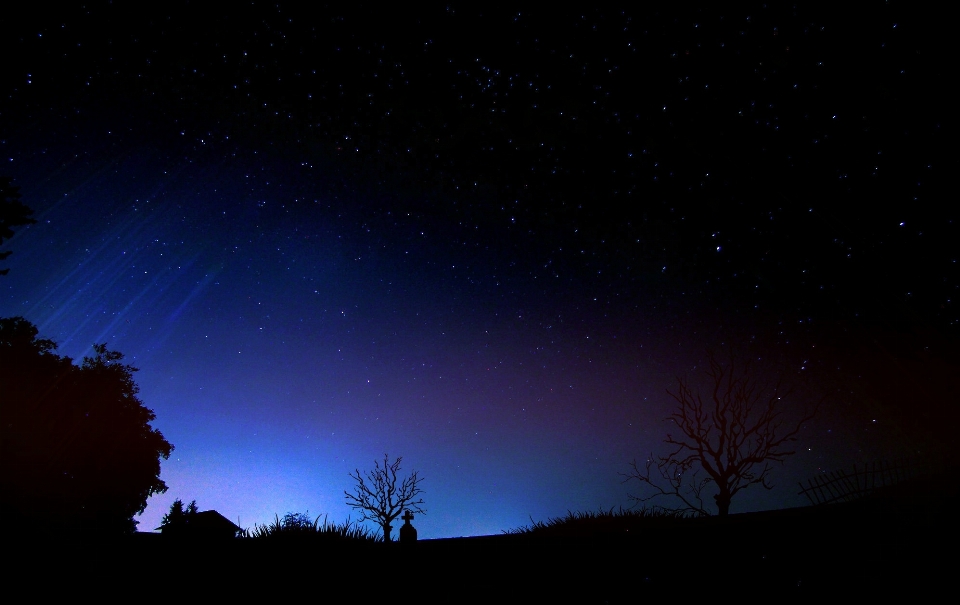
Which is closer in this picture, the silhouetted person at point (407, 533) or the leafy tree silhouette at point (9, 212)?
the silhouetted person at point (407, 533)

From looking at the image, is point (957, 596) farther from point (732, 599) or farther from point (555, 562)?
point (555, 562)

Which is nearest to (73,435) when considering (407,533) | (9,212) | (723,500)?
(9,212)

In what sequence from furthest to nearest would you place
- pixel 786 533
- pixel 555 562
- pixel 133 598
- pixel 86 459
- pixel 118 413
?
pixel 118 413 → pixel 86 459 → pixel 786 533 → pixel 555 562 → pixel 133 598

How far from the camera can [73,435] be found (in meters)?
18.8

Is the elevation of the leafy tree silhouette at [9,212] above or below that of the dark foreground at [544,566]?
above

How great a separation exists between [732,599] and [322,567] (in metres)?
3.56

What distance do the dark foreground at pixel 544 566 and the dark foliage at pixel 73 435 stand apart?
50.1 ft

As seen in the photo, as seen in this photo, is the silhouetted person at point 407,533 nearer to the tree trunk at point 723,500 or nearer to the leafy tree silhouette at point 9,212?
the leafy tree silhouette at point 9,212

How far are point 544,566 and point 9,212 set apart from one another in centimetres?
1223

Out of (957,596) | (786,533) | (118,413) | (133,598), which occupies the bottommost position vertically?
(957,596)

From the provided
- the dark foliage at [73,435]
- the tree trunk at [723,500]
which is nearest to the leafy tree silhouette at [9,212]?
the dark foliage at [73,435]

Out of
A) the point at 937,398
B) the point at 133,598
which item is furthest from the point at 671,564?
the point at 937,398

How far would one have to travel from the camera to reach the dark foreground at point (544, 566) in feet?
11.8

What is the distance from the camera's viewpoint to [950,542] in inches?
177
